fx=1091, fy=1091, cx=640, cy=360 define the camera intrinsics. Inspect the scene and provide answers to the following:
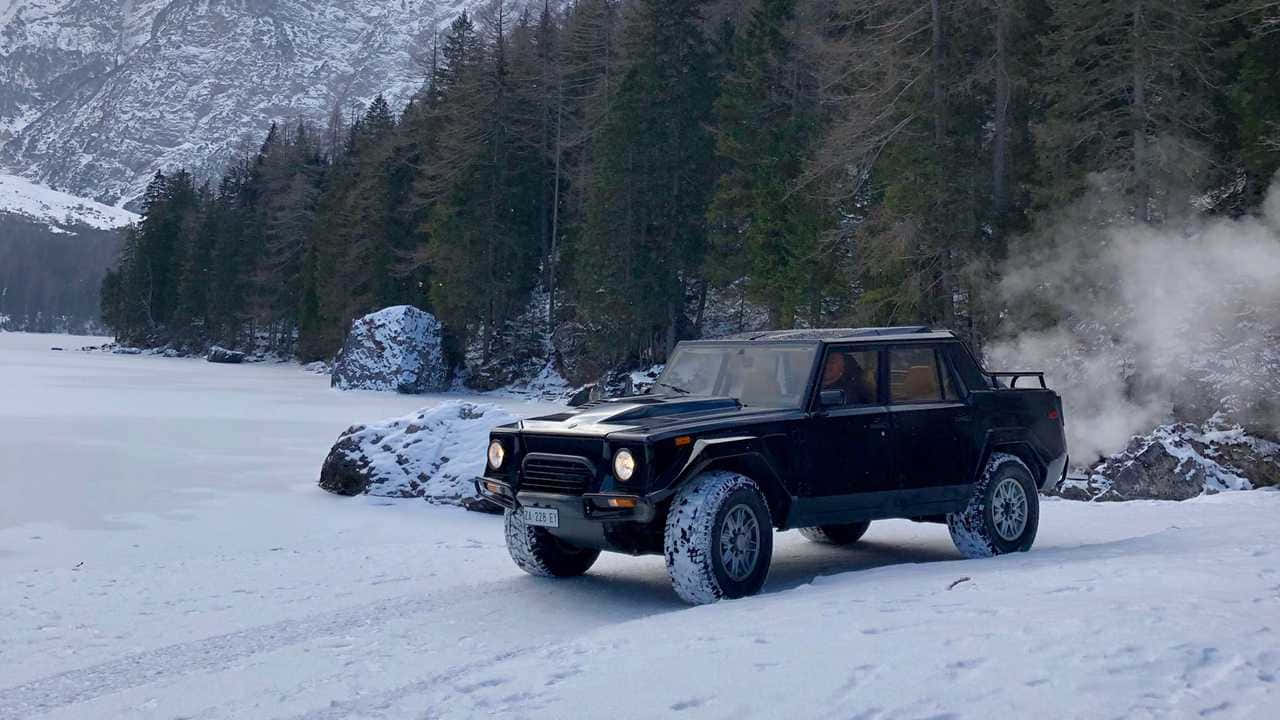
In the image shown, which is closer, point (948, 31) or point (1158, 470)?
point (1158, 470)

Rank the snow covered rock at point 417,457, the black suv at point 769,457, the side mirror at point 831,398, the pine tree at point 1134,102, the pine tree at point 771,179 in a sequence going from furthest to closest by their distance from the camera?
the pine tree at point 771,179 → the pine tree at point 1134,102 → the snow covered rock at point 417,457 → the side mirror at point 831,398 → the black suv at point 769,457

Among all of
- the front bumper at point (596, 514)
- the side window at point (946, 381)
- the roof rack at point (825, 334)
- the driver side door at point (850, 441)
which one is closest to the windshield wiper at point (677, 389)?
the roof rack at point (825, 334)

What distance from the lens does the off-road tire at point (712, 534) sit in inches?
289

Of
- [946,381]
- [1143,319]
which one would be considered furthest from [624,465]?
[1143,319]

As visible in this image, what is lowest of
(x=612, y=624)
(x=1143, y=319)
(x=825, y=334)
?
(x=612, y=624)

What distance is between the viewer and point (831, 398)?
320 inches

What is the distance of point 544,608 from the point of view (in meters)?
7.88

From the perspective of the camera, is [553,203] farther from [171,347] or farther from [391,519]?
[171,347]

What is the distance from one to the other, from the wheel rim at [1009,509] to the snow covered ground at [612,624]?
0.33 metres

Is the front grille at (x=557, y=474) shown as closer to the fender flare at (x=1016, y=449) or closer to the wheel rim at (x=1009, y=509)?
the fender flare at (x=1016, y=449)

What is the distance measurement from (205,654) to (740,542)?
359 centimetres

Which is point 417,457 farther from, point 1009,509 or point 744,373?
point 1009,509

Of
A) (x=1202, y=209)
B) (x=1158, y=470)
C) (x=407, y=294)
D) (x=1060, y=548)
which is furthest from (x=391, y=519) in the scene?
(x=407, y=294)

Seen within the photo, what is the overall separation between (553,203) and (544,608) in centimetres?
4695
